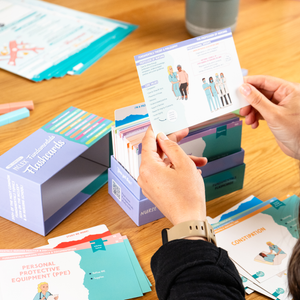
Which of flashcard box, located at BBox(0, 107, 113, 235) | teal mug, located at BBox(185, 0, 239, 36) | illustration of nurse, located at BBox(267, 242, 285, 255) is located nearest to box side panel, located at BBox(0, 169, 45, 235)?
flashcard box, located at BBox(0, 107, 113, 235)

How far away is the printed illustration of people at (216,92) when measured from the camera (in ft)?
2.60

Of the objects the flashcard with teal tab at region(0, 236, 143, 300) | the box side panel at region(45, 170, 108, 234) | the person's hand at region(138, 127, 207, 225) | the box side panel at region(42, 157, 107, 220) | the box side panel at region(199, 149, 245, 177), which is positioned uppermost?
the person's hand at region(138, 127, 207, 225)

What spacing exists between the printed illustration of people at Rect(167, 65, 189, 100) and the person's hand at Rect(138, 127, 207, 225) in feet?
0.35

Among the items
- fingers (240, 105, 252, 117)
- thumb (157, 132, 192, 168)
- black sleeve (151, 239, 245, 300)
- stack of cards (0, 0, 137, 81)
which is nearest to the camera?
black sleeve (151, 239, 245, 300)

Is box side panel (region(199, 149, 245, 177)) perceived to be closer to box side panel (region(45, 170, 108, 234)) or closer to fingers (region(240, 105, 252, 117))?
fingers (region(240, 105, 252, 117))

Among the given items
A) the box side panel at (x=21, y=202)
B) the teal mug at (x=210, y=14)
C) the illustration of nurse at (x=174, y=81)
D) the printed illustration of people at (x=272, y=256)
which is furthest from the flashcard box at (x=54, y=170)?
the teal mug at (x=210, y=14)

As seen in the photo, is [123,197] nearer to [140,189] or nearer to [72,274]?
[140,189]

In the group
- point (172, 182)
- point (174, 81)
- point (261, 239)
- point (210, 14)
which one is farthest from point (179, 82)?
point (210, 14)

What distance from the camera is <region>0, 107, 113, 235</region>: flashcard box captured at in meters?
0.76

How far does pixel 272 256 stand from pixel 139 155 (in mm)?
343

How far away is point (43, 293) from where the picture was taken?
646mm

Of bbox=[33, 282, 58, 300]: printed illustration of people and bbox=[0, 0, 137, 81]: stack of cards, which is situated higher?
bbox=[0, 0, 137, 81]: stack of cards

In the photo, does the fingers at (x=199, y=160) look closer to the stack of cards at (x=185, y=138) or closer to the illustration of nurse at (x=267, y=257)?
the stack of cards at (x=185, y=138)

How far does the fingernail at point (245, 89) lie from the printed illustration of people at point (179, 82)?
0.13m
